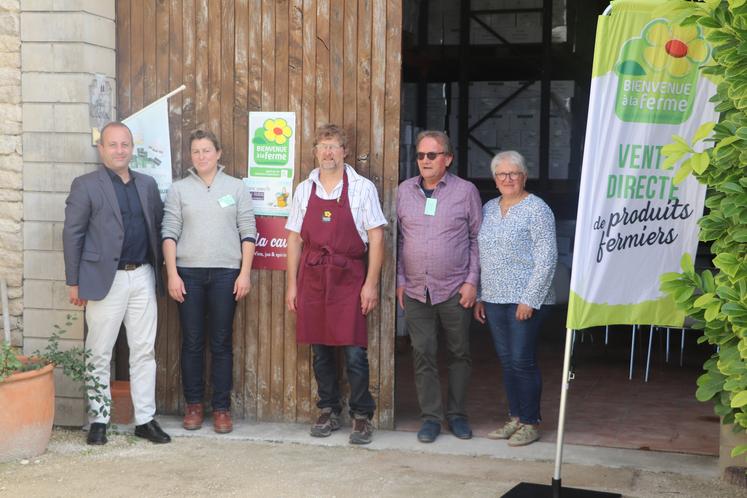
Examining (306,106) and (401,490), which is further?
(306,106)

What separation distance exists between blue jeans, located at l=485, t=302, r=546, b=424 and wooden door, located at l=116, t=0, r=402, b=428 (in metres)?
0.65

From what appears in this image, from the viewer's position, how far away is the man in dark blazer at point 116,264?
18.3 feet

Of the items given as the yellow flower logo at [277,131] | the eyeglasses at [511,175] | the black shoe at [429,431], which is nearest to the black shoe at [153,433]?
the black shoe at [429,431]

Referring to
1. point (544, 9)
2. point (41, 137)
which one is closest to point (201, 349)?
point (41, 137)

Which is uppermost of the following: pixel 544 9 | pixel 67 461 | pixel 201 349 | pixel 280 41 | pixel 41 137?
pixel 544 9

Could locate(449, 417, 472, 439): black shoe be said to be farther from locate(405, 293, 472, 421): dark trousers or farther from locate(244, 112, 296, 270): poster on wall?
locate(244, 112, 296, 270): poster on wall

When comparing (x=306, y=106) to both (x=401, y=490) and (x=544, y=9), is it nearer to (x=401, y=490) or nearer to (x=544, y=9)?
(x=401, y=490)

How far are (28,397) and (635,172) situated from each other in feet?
10.9

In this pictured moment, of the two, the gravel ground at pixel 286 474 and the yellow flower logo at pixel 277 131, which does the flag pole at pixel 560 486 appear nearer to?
the gravel ground at pixel 286 474

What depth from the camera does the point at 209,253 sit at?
19.2 ft

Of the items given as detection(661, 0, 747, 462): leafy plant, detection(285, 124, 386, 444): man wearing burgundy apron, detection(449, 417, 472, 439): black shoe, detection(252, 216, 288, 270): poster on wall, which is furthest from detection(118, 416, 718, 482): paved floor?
detection(661, 0, 747, 462): leafy plant

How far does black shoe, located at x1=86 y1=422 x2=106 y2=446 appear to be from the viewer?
5.72m

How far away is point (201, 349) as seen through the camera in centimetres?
602

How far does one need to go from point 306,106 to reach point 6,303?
2.12 m
